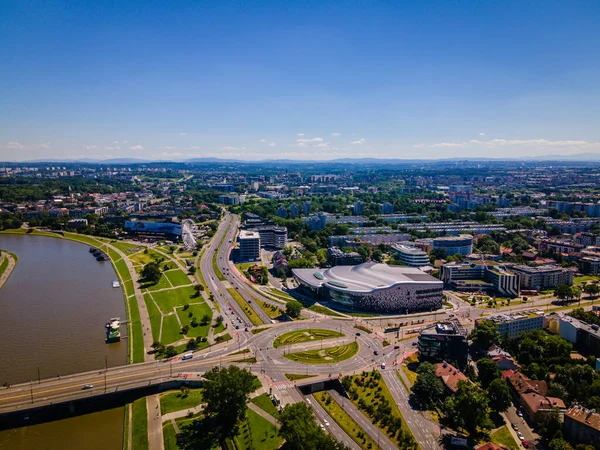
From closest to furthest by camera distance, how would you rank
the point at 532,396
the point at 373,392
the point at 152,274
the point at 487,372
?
the point at 532,396 < the point at 373,392 < the point at 487,372 < the point at 152,274

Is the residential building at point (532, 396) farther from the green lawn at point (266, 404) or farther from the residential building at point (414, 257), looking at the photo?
the residential building at point (414, 257)

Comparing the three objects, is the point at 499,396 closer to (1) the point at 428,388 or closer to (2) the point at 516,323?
(1) the point at 428,388

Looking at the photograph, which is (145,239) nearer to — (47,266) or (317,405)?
(47,266)

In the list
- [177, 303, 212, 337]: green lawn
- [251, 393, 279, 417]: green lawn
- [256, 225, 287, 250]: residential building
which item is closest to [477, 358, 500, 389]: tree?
[251, 393, 279, 417]: green lawn

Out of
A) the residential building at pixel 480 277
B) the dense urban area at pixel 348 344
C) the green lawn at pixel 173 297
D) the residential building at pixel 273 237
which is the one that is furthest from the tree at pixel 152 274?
the residential building at pixel 480 277

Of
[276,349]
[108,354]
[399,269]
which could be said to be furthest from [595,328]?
[108,354]

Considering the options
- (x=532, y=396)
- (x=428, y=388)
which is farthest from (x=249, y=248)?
(x=532, y=396)
